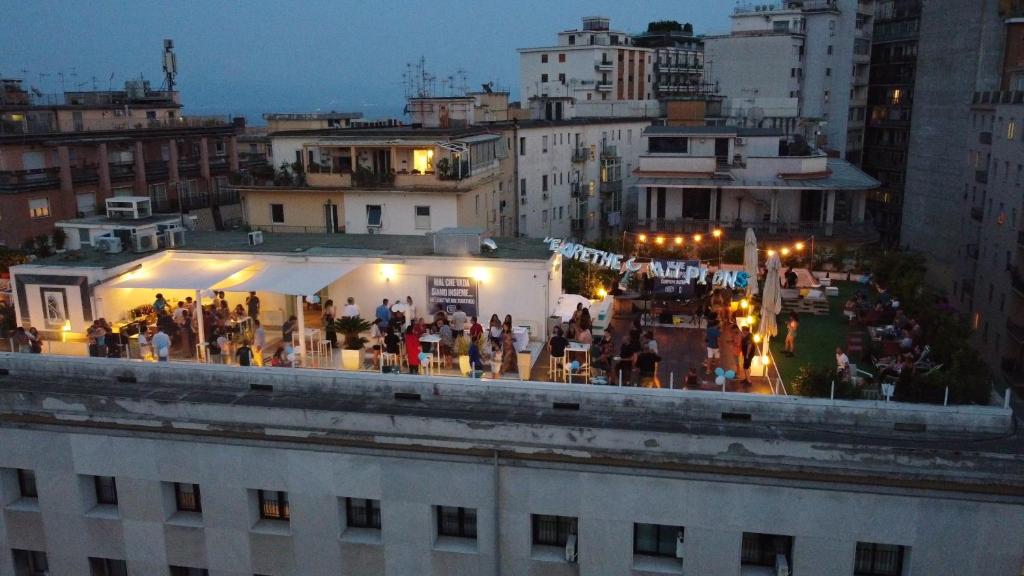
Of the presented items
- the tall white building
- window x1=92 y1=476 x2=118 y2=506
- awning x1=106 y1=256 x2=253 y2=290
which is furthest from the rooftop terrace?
the tall white building

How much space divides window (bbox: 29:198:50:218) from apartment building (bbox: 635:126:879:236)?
32624mm

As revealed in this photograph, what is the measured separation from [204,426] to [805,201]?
1458 inches

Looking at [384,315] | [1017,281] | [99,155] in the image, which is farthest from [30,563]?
[1017,281]

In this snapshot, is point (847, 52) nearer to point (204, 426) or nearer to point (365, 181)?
point (365, 181)

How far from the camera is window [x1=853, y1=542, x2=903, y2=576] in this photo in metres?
14.3

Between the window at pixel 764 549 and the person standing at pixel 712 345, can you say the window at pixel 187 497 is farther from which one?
the person standing at pixel 712 345

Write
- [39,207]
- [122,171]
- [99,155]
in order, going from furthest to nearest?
[122,171]
[99,155]
[39,207]

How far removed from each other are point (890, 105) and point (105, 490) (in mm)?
75749

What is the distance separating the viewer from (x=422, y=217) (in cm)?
3466

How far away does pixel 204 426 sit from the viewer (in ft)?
53.8

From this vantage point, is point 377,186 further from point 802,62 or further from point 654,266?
point 802,62

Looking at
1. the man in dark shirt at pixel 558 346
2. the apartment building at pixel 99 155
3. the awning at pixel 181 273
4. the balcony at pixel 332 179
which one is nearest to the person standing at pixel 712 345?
the man in dark shirt at pixel 558 346

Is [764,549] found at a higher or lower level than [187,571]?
higher

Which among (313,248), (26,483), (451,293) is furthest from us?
(313,248)
